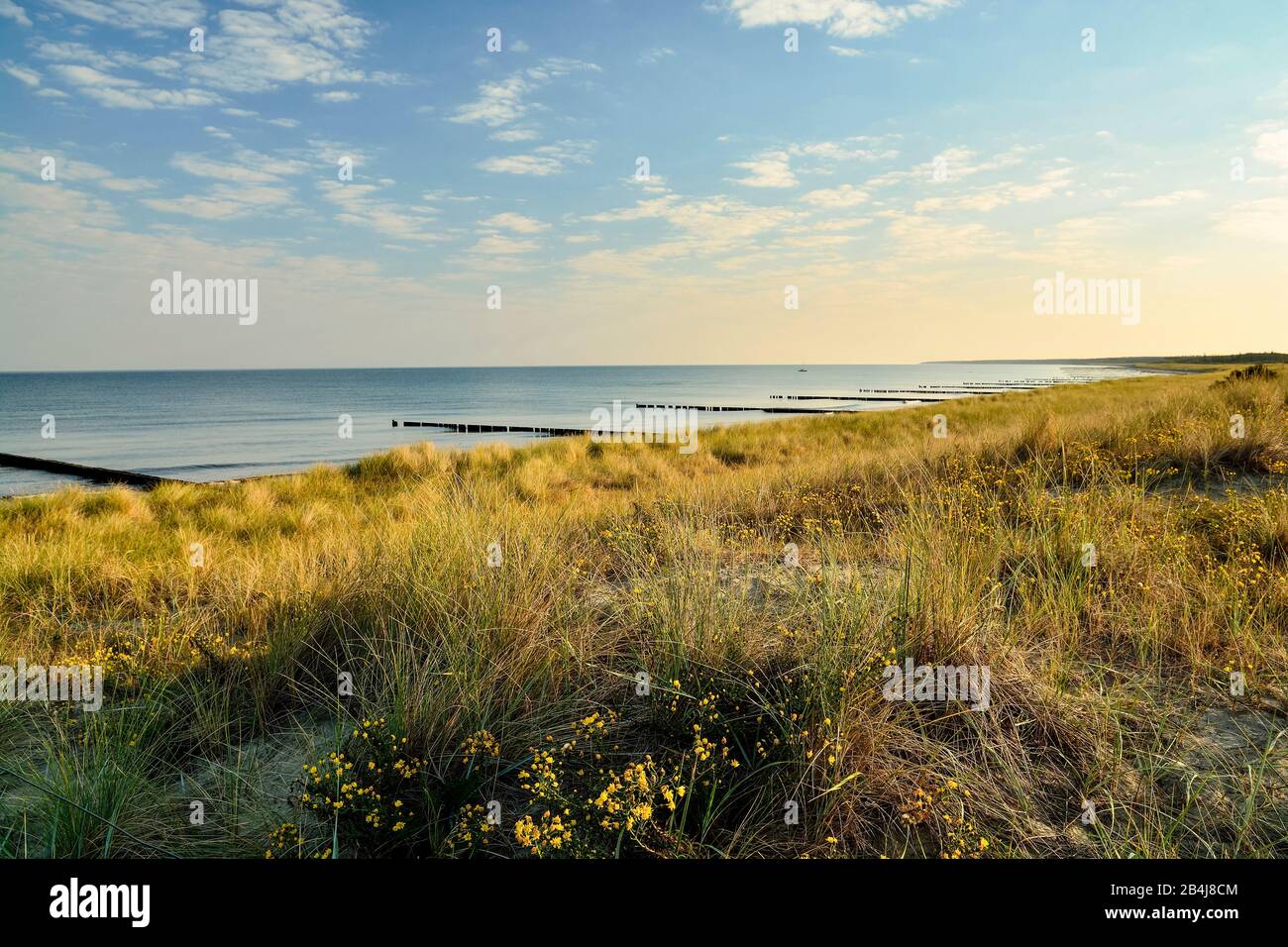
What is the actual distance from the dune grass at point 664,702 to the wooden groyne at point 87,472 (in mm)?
13661

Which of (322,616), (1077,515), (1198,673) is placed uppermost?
(1077,515)

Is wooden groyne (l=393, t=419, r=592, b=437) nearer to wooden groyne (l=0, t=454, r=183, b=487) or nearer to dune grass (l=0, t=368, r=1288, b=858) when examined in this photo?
wooden groyne (l=0, t=454, r=183, b=487)

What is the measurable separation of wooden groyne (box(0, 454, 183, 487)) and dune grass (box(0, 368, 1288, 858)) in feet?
44.8

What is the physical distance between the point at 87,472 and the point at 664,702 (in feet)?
77.5

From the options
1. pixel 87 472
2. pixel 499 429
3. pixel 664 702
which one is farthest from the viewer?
pixel 499 429

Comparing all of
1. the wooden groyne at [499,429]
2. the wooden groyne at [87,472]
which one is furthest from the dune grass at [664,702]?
the wooden groyne at [499,429]

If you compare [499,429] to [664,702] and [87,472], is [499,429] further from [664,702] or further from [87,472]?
[664,702]

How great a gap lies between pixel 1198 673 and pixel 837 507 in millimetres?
4391

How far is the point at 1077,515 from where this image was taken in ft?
20.3

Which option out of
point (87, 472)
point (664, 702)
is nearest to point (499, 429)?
point (87, 472)

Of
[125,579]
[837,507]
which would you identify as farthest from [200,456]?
[837,507]

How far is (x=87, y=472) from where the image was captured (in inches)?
805

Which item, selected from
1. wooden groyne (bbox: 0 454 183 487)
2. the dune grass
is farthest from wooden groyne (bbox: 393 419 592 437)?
the dune grass
